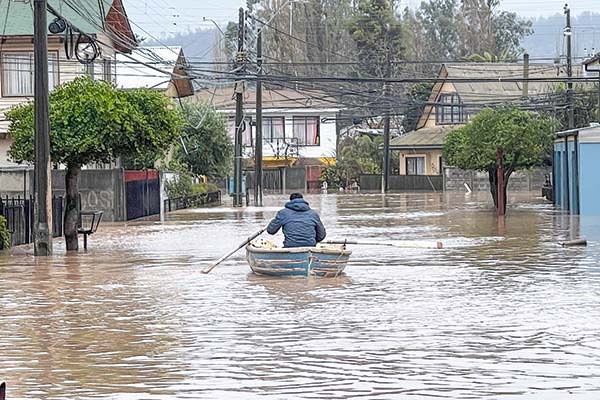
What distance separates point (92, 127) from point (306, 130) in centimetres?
7073

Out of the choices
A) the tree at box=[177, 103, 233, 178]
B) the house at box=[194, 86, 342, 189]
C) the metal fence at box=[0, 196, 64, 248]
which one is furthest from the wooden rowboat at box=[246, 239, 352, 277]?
the house at box=[194, 86, 342, 189]

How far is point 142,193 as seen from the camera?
47.3 m

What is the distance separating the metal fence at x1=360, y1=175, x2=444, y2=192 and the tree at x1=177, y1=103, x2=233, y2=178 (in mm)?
23135

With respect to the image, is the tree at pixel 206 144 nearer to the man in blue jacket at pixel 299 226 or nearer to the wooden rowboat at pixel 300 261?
the man in blue jacket at pixel 299 226

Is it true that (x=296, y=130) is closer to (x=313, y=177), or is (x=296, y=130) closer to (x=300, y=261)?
(x=313, y=177)

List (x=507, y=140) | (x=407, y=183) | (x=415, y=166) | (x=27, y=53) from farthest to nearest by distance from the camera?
(x=415, y=166), (x=407, y=183), (x=27, y=53), (x=507, y=140)

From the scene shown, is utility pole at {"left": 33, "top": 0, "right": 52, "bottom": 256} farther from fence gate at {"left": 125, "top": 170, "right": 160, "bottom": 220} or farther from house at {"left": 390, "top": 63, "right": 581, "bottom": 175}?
house at {"left": 390, "top": 63, "right": 581, "bottom": 175}

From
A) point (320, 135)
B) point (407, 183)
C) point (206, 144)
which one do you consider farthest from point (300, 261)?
point (320, 135)

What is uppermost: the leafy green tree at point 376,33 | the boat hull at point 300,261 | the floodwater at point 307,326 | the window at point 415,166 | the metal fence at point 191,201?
the leafy green tree at point 376,33

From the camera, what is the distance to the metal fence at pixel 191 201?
178ft

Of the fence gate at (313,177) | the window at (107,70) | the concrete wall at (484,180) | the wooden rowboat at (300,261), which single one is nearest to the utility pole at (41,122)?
the wooden rowboat at (300,261)

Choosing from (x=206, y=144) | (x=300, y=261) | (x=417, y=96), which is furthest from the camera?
(x=417, y=96)

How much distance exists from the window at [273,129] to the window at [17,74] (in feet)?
168

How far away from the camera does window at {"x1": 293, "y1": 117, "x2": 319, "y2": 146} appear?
97.3 m
